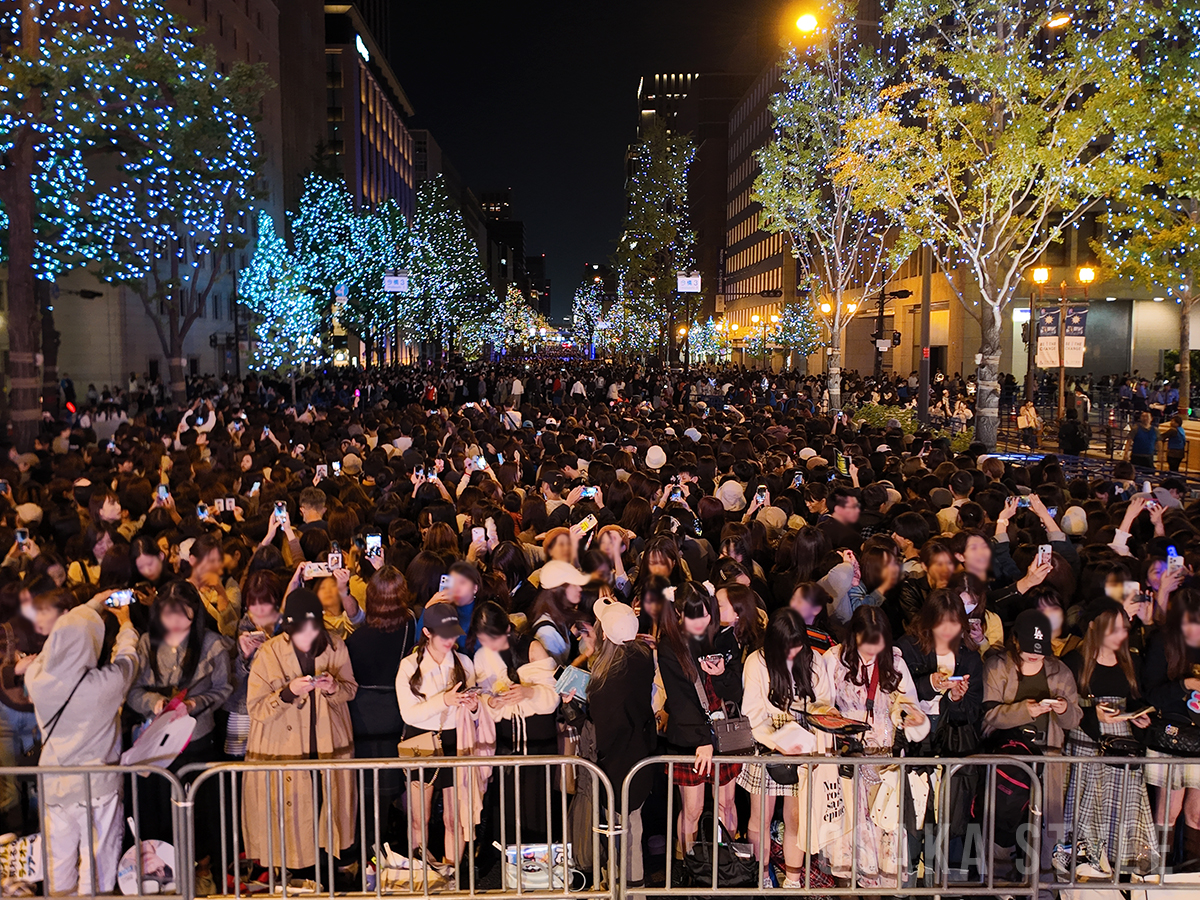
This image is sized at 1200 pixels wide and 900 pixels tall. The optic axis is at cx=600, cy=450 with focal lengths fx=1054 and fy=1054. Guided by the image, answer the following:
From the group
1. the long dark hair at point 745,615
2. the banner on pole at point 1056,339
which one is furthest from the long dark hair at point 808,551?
the banner on pole at point 1056,339

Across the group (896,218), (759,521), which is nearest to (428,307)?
(896,218)

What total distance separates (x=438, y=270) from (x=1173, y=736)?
7688 centimetres

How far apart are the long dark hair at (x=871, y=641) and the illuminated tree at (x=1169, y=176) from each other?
19100 millimetres

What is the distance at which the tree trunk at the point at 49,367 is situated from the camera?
28.9 meters

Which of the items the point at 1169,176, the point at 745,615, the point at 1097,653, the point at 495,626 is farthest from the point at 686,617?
the point at 1169,176

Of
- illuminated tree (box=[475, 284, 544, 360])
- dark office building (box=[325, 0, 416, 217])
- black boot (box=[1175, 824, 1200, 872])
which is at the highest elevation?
dark office building (box=[325, 0, 416, 217])

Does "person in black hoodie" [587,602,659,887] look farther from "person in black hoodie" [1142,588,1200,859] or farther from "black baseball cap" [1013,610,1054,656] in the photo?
"person in black hoodie" [1142,588,1200,859]

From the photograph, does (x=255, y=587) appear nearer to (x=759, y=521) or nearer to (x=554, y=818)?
(x=554, y=818)

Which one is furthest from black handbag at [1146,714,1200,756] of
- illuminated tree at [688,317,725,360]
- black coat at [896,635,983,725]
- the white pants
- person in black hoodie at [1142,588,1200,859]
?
illuminated tree at [688,317,725,360]

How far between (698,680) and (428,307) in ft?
247

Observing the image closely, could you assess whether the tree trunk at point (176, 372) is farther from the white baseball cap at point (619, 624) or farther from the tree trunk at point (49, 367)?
the white baseball cap at point (619, 624)

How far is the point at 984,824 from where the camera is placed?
5531mm

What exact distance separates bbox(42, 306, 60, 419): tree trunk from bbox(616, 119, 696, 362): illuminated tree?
38.8 metres

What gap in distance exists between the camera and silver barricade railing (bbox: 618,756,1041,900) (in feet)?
17.4
